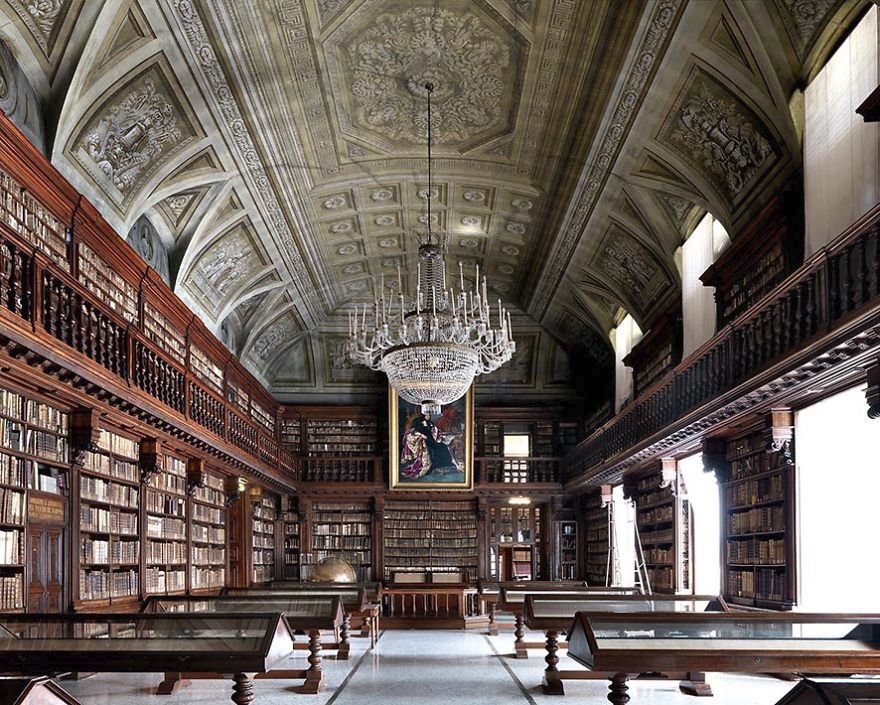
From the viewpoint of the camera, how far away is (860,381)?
9.34 metres

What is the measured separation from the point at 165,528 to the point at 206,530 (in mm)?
2790

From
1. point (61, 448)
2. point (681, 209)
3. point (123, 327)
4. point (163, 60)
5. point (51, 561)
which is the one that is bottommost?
point (51, 561)

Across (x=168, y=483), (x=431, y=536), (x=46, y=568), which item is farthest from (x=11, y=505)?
(x=431, y=536)

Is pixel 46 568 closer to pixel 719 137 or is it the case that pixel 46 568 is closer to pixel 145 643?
pixel 145 643

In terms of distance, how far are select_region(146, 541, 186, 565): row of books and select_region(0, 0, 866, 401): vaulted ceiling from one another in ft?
12.5

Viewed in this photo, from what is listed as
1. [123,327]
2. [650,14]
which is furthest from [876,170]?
[123,327]

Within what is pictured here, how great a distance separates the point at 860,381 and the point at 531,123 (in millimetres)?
5891

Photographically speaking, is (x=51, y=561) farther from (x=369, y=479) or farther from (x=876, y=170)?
(x=369, y=479)

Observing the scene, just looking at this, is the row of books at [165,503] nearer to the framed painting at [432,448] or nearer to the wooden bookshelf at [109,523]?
the wooden bookshelf at [109,523]

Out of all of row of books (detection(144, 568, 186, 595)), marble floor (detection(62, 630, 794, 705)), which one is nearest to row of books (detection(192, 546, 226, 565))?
row of books (detection(144, 568, 186, 595))

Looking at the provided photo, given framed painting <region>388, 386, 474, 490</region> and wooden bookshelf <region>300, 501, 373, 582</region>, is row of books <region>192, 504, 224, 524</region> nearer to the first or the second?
wooden bookshelf <region>300, 501, 373, 582</region>

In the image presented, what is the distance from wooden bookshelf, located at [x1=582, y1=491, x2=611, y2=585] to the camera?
70.2 ft

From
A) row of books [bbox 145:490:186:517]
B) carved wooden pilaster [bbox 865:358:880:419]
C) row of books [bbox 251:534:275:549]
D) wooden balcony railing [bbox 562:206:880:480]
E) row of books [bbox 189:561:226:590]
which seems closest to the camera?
wooden balcony railing [bbox 562:206:880:480]

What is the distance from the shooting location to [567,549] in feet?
77.5
